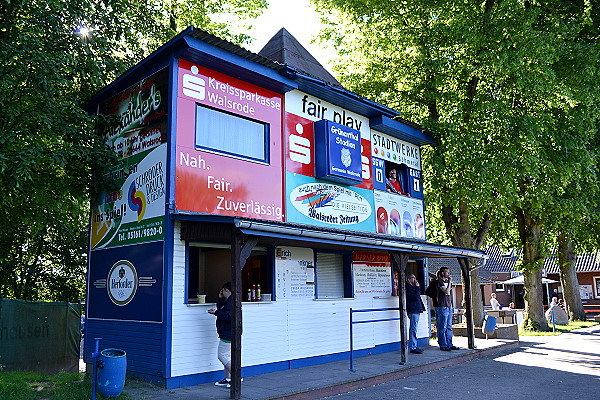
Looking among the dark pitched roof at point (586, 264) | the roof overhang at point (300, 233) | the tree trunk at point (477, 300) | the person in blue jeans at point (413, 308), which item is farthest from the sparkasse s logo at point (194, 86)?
the dark pitched roof at point (586, 264)

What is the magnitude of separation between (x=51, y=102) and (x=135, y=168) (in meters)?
2.20

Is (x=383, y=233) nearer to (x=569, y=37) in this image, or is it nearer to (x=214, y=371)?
(x=214, y=371)

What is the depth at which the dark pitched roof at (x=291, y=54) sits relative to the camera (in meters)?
14.2

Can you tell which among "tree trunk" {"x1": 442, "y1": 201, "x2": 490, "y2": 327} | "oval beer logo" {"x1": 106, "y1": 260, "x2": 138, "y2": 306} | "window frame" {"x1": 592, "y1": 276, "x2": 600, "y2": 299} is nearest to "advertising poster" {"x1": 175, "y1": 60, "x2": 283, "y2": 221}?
"oval beer logo" {"x1": 106, "y1": 260, "x2": 138, "y2": 306}

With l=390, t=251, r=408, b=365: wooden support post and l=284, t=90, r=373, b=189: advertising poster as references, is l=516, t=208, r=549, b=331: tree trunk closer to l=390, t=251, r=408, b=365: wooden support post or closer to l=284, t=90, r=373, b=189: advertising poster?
l=284, t=90, r=373, b=189: advertising poster

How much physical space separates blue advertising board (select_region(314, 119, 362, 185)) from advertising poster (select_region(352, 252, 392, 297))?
2112 mm

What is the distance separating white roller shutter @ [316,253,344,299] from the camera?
42.4 ft

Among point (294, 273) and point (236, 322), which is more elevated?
point (294, 273)

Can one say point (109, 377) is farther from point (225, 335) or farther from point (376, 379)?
point (376, 379)

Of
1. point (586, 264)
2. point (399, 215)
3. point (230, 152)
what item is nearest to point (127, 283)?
point (230, 152)

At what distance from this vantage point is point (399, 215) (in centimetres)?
1540

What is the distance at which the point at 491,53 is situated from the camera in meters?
16.1

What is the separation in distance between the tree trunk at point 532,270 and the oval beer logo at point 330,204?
37.3 feet

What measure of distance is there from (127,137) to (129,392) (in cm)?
532
